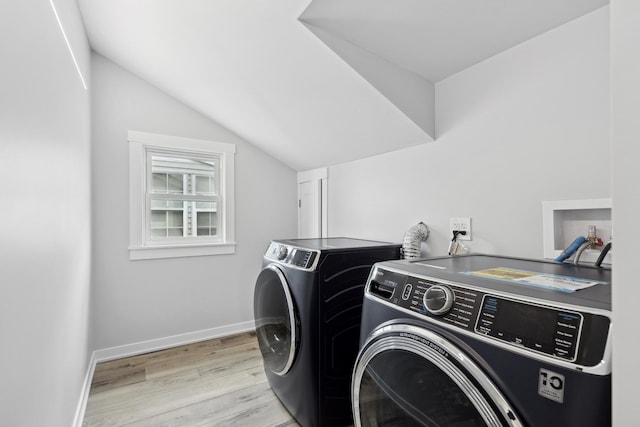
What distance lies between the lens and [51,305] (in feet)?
3.70

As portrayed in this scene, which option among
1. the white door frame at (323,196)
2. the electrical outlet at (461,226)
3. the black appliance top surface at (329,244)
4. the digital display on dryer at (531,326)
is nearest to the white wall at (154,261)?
the white door frame at (323,196)

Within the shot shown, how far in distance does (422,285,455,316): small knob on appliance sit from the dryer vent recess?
5.6 inches

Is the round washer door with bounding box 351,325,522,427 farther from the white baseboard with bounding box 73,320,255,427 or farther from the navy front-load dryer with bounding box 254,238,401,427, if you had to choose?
the white baseboard with bounding box 73,320,255,427

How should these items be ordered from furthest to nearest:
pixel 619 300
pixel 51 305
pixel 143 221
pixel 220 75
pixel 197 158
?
pixel 197 158 → pixel 143 221 → pixel 220 75 → pixel 51 305 → pixel 619 300

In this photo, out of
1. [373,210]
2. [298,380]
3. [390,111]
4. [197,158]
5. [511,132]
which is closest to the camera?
[511,132]

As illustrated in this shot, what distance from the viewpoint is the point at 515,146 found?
55.0 inches

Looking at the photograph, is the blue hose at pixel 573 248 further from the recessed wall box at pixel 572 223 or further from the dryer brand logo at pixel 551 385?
the dryer brand logo at pixel 551 385

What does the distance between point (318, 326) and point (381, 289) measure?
59 cm

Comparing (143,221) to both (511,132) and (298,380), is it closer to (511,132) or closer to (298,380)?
(298,380)

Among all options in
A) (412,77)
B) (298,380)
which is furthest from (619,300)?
(412,77)

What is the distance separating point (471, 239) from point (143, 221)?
97.1 inches

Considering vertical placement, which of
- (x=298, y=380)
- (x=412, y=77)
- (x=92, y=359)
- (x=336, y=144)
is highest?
(x=412, y=77)

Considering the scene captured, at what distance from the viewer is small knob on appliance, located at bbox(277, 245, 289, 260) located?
1717 mm

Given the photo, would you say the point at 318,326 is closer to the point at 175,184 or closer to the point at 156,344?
the point at 156,344
